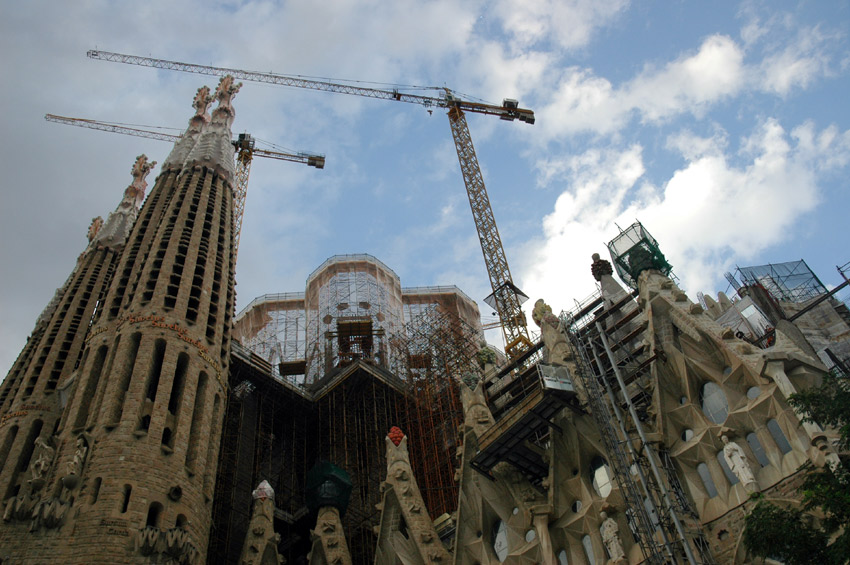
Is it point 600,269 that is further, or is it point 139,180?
point 139,180

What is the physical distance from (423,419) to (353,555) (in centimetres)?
727

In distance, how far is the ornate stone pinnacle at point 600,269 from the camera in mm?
38562

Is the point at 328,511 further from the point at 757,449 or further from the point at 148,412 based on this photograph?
the point at 757,449

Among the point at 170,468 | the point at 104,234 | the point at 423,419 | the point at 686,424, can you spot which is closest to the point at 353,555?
the point at 423,419

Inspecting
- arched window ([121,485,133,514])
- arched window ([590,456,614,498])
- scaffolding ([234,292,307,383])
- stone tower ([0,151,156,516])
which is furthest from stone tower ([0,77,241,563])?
scaffolding ([234,292,307,383])

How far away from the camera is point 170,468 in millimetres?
27219

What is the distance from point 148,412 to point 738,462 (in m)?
19.6

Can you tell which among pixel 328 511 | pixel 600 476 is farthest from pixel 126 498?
pixel 600 476

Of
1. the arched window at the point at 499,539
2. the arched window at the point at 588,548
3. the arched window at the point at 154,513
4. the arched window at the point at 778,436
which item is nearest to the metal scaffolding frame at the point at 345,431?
the arched window at the point at 499,539

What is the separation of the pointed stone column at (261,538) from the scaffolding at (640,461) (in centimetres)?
1331

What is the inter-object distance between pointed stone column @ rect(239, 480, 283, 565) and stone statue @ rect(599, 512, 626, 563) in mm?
12626

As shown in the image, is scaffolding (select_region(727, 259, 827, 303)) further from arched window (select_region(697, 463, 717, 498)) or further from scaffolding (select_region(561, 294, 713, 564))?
arched window (select_region(697, 463, 717, 498))

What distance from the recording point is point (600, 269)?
38.7 metres

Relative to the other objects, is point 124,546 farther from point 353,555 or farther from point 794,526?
point 794,526
